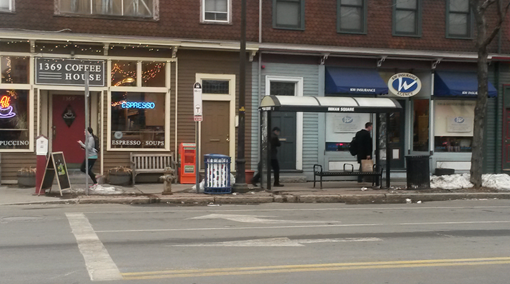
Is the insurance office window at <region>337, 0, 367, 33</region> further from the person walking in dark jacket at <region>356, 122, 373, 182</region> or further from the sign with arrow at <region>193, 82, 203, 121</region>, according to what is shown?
the sign with arrow at <region>193, 82, 203, 121</region>

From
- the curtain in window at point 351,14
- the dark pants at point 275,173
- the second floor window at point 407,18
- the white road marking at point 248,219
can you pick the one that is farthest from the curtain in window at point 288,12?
the white road marking at point 248,219

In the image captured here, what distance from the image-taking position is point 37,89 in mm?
16266

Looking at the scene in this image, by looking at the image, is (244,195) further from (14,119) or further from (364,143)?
(14,119)

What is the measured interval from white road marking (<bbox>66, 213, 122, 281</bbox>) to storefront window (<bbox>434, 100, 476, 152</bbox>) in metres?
14.0

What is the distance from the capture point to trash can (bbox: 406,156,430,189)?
16312 mm

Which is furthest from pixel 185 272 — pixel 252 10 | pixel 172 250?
pixel 252 10

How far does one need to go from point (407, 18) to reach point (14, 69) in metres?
13.3

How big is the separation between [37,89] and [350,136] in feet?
33.9

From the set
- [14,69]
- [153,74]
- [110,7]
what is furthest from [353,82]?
[14,69]

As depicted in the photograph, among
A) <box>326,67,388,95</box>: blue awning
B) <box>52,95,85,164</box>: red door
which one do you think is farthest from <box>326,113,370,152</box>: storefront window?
<box>52,95,85,164</box>: red door

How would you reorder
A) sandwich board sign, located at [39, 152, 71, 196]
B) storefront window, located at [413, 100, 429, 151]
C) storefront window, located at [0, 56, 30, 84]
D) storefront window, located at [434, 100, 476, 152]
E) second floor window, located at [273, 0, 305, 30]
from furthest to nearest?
storefront window, located at [434, 100, 476, 152] → storefront window, located at [413, 100, 429, 151] → second floor window, located at [273, 0, 305, 30] → storefront window, located at [0, 56, 30, 84] → sandwich board sign, located at [39, 152, 71, 196]

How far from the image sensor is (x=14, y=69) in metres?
16.1

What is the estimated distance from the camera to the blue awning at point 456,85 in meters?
19.1

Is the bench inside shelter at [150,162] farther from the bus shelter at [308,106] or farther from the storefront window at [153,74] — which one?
the bus shelter at [308,106]
